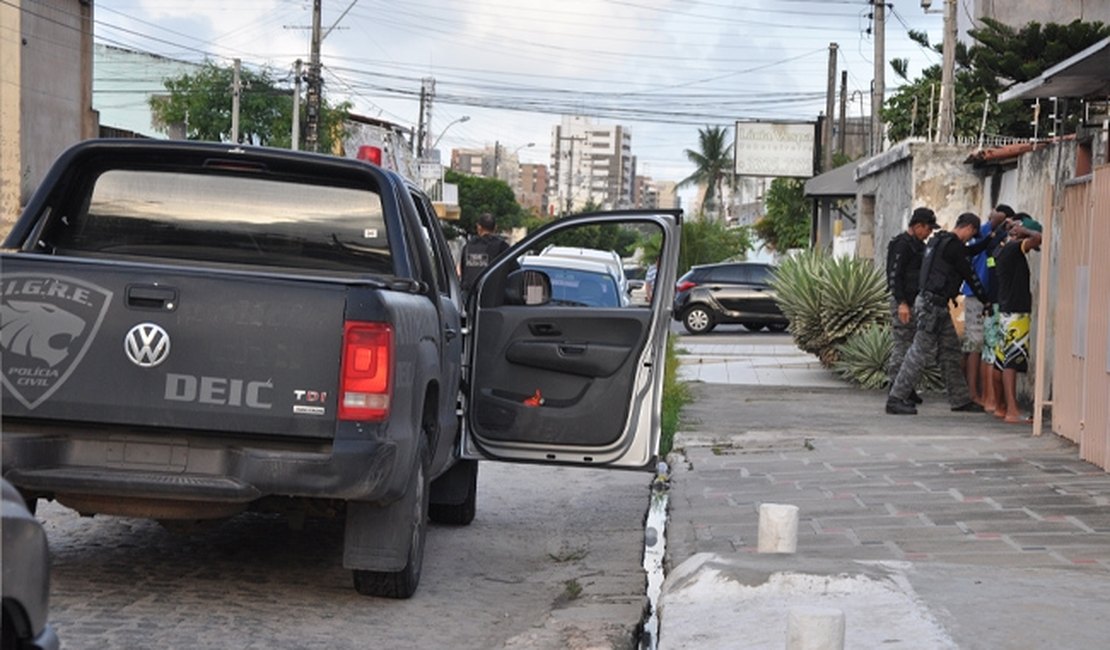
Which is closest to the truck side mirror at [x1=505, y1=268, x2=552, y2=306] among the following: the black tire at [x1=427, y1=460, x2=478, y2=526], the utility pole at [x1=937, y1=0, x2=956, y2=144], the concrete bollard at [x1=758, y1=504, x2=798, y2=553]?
the black tire at [x1=427, y1=460, x2=478, y2=526]

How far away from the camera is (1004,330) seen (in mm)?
14156

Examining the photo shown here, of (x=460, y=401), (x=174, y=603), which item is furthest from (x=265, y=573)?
(x=460, y=401)

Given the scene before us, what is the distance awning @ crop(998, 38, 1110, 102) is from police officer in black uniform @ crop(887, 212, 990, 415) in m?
1.49

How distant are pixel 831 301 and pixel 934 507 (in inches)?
411

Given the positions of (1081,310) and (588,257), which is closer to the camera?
(1081,310)

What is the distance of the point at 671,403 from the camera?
16250mm

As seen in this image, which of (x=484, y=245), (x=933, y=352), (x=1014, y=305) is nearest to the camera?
(x=1014, y=305)

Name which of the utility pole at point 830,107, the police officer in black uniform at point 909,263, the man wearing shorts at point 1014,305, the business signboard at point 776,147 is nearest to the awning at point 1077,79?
the man wearing shorts at point 1014,305

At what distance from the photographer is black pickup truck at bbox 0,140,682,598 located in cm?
634

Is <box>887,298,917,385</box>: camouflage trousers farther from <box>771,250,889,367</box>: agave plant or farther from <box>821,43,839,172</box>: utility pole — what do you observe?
<box>821,43,839,172</box>: utility pole

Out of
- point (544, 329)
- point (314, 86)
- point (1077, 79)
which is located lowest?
point (544, 329)

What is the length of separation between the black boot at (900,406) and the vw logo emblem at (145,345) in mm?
10133

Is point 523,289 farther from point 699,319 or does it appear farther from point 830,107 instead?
point 830,107

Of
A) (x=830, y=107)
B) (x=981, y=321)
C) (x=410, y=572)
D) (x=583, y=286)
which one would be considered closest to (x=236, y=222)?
(x=410, y=572)
